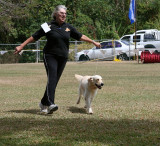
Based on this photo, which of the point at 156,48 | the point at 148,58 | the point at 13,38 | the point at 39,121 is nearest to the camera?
the point at 39,121

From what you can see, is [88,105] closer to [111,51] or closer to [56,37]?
[56,37]

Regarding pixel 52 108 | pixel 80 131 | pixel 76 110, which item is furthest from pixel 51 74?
pixel 80 131

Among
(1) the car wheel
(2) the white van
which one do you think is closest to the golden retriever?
(2) the white van

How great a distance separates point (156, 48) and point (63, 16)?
2426cm

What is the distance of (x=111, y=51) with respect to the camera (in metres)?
31.6

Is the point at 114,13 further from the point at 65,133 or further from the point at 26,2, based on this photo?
the point at 65,133

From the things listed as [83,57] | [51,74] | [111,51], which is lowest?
[83,57]

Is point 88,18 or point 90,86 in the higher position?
point 88,18

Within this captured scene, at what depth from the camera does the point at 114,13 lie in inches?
1766

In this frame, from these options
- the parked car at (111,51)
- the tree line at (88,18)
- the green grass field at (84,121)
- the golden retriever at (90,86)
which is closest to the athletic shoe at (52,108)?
the green grass field at (84,121)

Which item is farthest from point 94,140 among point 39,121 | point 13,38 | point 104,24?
point 104,24

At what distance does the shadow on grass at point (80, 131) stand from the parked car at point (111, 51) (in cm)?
2404

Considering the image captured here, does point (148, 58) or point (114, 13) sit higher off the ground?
point (114, 13)

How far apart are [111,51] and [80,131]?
25.8 metres
